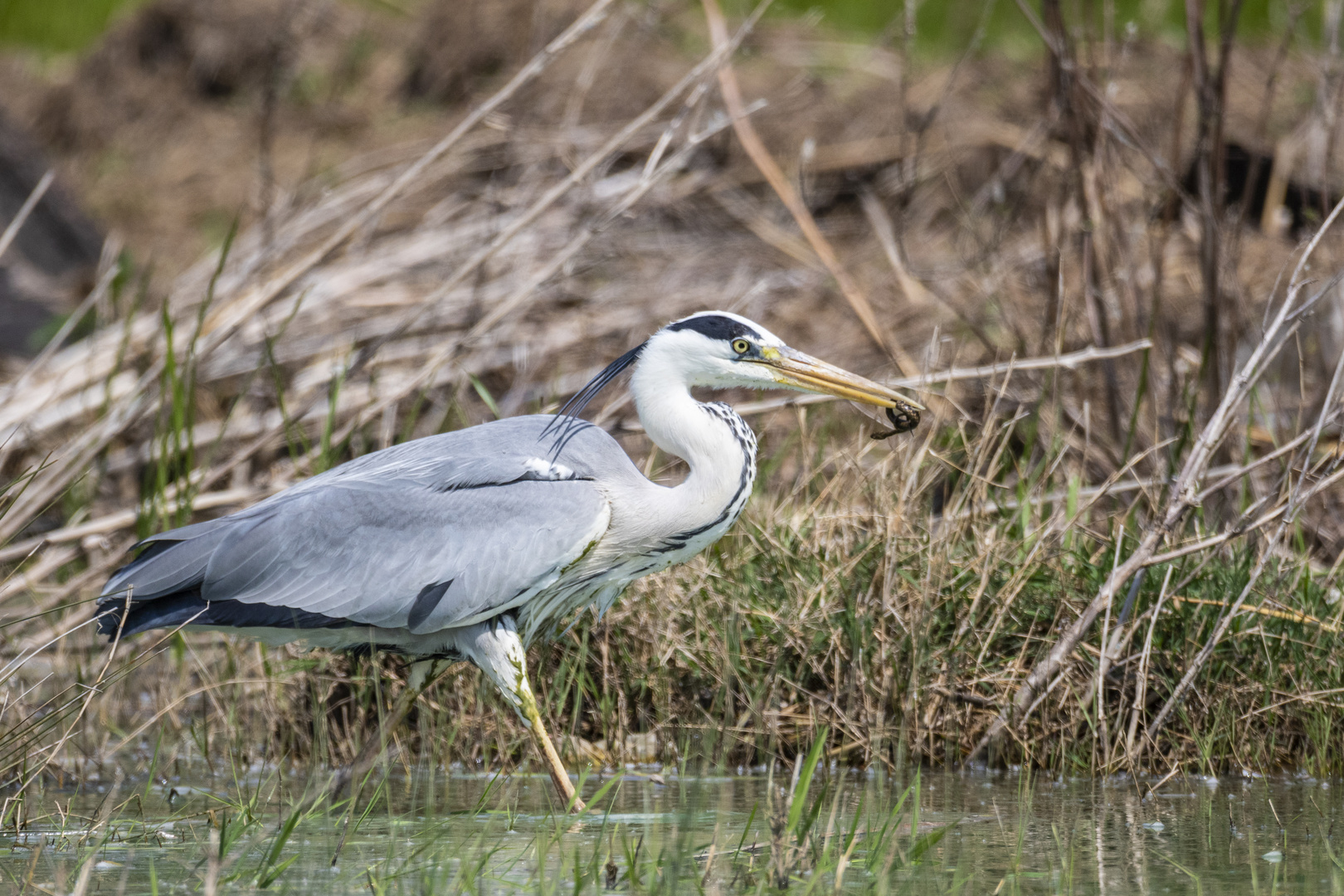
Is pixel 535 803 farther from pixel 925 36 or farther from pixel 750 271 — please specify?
pixel 925 36

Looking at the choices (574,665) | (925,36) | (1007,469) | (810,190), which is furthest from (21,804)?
(925,36)

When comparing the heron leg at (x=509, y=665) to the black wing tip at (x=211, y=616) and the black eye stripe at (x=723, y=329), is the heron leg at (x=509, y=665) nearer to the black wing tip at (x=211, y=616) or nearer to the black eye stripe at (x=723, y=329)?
the black wing tip at (x=211, y=616)

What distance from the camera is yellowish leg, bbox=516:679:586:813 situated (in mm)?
4109

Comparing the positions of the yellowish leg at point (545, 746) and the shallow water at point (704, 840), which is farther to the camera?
the yellowish leg at point (545, 746)

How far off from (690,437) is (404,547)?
98 cm

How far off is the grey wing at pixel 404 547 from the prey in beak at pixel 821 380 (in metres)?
0.72

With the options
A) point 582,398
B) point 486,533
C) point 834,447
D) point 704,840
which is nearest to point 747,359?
point 582,398

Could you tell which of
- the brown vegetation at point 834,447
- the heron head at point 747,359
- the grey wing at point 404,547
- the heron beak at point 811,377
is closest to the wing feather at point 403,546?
the grey wing at point 404,547

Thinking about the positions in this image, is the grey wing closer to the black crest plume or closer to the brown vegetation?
the black crest plume

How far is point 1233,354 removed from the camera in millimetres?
5664

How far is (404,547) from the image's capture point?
4465mm

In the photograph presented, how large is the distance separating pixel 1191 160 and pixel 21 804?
8.25 m

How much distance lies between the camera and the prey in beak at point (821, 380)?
15.1ft

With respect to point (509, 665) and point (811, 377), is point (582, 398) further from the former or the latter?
point (509, 665)
